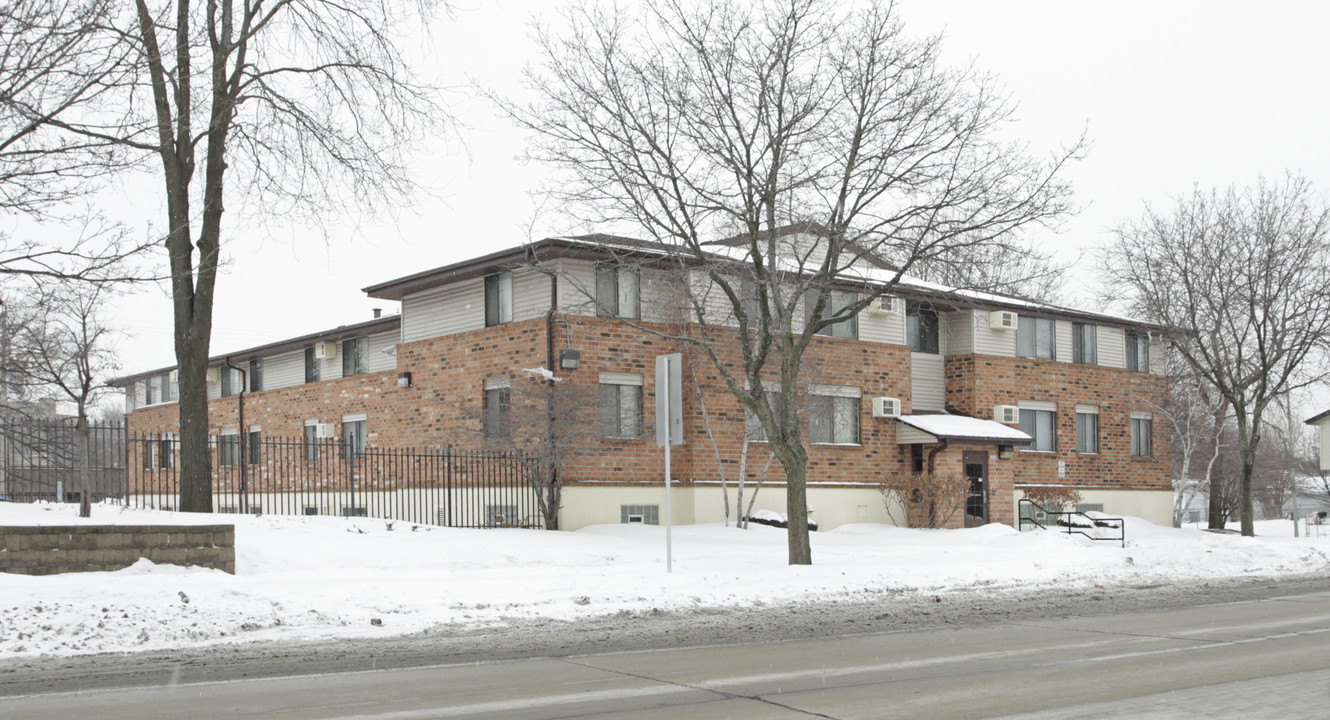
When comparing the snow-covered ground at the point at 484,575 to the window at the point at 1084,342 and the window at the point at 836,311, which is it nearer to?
the window at the point at 836,311

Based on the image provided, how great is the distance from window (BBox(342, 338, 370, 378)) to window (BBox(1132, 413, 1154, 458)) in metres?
22.5

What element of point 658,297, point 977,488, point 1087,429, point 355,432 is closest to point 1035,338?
point 1087,429

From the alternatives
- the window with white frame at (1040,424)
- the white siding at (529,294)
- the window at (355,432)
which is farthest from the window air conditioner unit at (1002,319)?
the window at (355,432)

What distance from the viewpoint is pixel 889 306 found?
28.8 metres

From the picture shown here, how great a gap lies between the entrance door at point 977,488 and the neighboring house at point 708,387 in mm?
53

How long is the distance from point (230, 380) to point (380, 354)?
33.1 feet

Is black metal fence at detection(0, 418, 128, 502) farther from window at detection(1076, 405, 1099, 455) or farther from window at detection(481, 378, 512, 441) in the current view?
window at detection(1076, 405, 1099, 455)

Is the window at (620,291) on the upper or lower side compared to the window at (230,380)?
upper

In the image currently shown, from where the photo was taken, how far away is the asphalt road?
7.45 m

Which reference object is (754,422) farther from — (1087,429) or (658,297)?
(1087,429)

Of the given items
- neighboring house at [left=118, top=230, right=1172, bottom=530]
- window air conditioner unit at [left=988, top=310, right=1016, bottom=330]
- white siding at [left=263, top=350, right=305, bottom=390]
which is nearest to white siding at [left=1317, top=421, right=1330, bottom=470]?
neighboring house at [left=118, top=230, right=1172, bottom=530]

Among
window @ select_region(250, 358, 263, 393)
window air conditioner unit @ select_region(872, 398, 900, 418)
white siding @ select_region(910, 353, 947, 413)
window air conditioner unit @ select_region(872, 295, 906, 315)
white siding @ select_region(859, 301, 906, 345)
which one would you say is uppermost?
window air conditioner unit @ select_region(872, 295, 906, 315)

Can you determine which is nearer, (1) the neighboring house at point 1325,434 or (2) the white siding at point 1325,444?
(1) the neighboring house at point 1325,434

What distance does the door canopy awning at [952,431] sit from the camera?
28656mm
